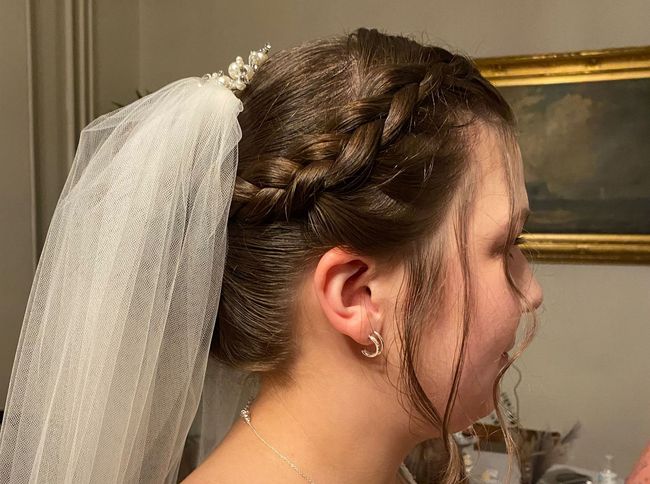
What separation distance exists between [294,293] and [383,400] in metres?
0.15

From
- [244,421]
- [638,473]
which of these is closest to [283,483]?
[244,421]

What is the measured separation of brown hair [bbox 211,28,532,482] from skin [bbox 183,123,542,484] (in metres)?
0.01

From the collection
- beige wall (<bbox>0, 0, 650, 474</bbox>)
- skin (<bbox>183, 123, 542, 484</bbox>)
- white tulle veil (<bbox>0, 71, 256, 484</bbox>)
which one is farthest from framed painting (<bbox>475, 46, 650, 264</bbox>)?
white tulle veil (<bbox>0, 71, 256, 484</bbox>)

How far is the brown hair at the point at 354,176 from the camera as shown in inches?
27.2

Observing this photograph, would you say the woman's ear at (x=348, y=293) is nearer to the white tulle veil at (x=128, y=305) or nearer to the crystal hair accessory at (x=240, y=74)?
the white tulle veil at (x=128, y=305)

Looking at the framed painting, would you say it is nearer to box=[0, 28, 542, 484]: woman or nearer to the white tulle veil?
box=[0, 28, 542, 484]: woman

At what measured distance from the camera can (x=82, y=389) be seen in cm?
71

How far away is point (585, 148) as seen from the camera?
2041mm

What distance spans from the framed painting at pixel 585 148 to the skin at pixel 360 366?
1.28 meters

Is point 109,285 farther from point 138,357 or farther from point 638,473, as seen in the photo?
point 638,473

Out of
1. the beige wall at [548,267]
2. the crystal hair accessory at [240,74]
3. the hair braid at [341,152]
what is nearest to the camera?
the hair braid at [341,152]

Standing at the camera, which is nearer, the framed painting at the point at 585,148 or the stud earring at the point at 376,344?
the stud earring at the point at 376,344

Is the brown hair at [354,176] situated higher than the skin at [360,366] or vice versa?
the brown hair at [354,176]

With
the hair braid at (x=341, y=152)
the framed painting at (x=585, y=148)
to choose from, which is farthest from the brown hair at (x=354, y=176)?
the framed painting at (x=585, y=148)
